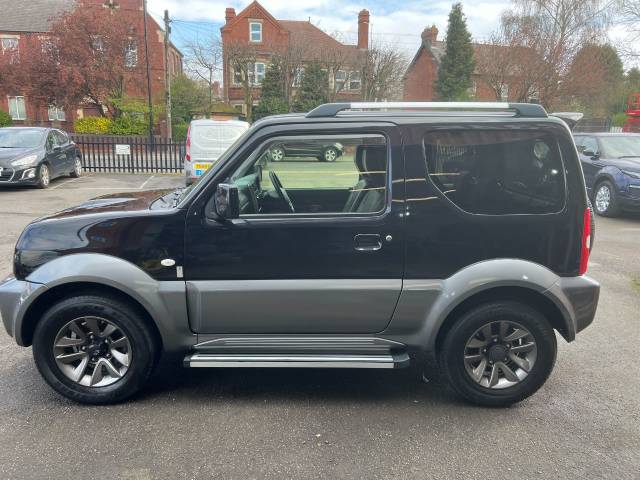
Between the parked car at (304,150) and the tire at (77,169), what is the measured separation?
13.0 m

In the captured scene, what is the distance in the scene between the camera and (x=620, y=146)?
35.1 feet

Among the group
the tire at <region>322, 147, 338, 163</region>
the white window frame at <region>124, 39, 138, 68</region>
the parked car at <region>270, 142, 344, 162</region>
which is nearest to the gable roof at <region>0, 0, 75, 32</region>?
the white window frame at <region>124, 39, 138, 68</region>

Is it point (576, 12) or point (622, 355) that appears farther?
point (576, 12)

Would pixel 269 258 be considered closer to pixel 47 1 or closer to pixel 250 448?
pixel 250 448

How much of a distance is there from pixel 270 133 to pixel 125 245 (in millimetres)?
1194

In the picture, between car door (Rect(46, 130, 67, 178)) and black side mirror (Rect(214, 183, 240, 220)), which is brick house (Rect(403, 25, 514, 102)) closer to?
car door (Rect(46, 130, 67, 178))

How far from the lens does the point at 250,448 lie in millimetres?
2820

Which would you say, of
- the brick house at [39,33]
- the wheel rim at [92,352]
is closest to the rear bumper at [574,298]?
the wheel rim at [92,352]

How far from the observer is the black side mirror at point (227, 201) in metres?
2.98

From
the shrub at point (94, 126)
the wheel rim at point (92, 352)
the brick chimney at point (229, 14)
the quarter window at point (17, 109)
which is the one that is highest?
the brick chimney at point (229, 14)

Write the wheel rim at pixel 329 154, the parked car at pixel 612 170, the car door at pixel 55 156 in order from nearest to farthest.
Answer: the wheel rim at pixel 329 154
the parked car at pixel 612 170
the car door at pixel 55 156

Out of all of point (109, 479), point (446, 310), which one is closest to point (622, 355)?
point (446, 310)

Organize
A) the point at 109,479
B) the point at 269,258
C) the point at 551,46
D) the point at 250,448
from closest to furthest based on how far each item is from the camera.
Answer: the point at 109,479 < the point at 250,448 < the point at 269,258 < the point at 551,46

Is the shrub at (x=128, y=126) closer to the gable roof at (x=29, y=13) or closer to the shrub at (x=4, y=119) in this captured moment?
the shrub at (x=4, y=119)
